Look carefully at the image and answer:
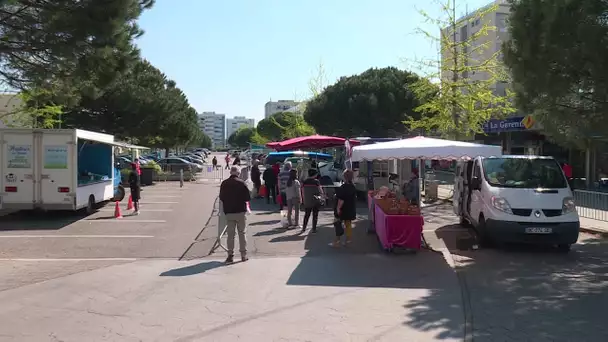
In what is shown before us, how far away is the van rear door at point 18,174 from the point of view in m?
15.0

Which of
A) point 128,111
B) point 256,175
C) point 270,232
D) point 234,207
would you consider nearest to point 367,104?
point 128,111

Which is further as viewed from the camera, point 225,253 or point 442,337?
point 225,253

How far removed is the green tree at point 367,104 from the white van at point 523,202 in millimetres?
33094

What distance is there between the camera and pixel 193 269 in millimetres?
8891

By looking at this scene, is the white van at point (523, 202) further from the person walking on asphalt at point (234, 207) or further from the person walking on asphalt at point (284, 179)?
the person walking on asphalt at point (284, 179)

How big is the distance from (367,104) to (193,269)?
4017 centimetres

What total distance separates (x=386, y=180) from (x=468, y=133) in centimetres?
546

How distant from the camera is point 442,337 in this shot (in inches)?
220

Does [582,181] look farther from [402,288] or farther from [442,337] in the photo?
[442,337]

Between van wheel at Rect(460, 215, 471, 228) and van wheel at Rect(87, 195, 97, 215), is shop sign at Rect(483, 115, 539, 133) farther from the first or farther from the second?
van wheel at Rect(87, 195, 97, 215)

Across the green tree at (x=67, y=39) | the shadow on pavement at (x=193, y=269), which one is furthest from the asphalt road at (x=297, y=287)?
the green tree at (x=67, y=39)

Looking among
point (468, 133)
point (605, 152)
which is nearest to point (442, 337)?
point (468, 133)

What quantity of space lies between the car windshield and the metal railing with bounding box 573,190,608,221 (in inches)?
168

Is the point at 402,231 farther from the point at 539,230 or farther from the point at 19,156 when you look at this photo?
the point at 19,156
